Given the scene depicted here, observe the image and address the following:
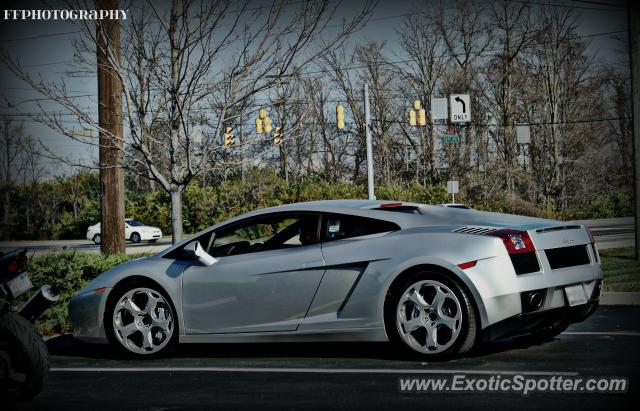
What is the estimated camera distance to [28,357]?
577 cm

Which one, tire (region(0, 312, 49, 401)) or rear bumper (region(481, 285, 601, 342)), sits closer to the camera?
tire (region(0, 312, 49, 401))

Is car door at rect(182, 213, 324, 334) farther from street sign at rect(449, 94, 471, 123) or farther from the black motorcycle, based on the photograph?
street sign at rect(449, 94, 471, 123)

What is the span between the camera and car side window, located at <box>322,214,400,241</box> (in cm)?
737

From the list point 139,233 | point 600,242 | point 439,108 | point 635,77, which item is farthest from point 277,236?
point 139,233

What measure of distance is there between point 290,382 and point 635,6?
12674 mm

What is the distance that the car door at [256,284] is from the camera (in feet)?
24.0

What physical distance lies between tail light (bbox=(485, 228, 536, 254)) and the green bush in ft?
17.4

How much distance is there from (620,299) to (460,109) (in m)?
17.7

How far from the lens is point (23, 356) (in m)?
5.77

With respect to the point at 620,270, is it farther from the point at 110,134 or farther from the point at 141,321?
the point at 141,321

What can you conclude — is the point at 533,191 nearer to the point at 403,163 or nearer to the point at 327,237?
the point at 403,163

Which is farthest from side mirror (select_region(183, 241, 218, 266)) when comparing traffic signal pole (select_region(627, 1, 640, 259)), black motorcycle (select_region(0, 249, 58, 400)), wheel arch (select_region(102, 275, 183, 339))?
traffic signal pole (select_region(627, 1, 640, 259))

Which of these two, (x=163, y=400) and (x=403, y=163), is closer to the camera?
(x=163, y=400)

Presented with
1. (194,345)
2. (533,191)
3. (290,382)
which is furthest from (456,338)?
(533,191)
